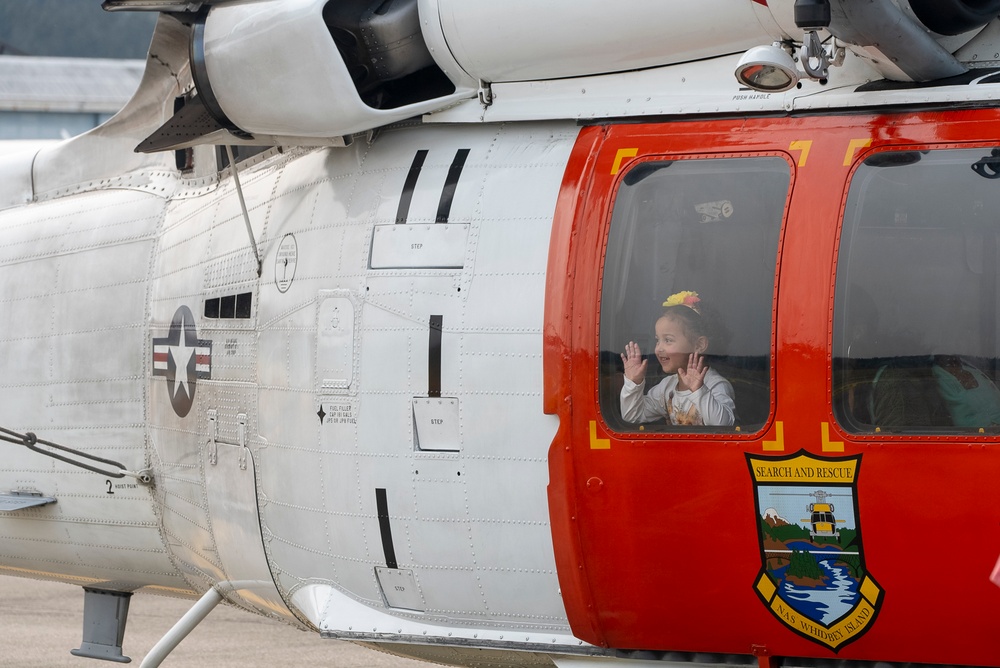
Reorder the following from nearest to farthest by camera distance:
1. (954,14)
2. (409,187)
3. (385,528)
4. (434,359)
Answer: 1. (954,14)
2. (434,359)
3. (385,528)
4. (409,187)

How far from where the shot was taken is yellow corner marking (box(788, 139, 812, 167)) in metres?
3.97

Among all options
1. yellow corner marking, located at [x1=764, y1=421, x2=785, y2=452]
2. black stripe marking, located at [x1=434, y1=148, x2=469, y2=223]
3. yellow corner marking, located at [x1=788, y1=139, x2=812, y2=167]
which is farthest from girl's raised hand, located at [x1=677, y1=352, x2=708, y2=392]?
black stripe marking, located at [x1=434, y1=148, x2=469, y2=223]

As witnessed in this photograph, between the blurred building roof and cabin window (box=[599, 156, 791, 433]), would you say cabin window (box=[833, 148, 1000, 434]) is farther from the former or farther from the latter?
the blurred building roof

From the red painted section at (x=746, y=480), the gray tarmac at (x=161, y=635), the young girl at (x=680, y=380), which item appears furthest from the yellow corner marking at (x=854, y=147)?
the gray tarmac at (x=161, y=635)

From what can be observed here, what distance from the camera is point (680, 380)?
13.2 feet

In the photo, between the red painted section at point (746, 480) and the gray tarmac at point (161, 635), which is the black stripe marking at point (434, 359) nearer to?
the red painted section at point (746, 480)

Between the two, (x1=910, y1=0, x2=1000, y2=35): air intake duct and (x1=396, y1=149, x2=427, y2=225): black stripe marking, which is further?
(x1=396, y1=149, x2=427, y2=225): black stripe marking

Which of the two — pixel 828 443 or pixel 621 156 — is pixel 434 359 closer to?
pixel 621 156

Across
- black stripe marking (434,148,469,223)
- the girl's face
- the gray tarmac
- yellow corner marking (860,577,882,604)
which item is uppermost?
black stripe marking (434,148,469,223)

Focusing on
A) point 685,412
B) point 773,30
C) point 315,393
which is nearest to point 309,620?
point 315,393

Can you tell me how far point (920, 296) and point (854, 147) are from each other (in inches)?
21.3

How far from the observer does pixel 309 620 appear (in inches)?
195

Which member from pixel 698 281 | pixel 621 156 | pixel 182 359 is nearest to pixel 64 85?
pixel 182 359

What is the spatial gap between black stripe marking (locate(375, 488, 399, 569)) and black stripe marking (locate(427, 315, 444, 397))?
45 cm
